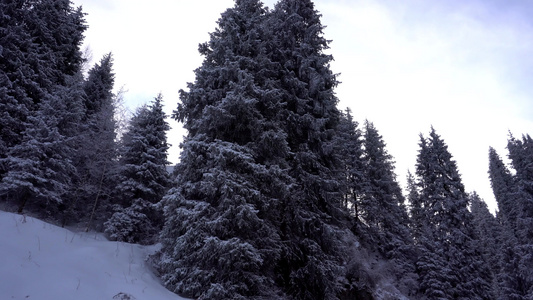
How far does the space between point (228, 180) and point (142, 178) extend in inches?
511

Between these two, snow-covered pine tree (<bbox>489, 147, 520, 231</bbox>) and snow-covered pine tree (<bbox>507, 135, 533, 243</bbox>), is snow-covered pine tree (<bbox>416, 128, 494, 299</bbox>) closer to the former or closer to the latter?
snow-covered pine tree (<bbox>507, 135, 533, 243</bbox>)

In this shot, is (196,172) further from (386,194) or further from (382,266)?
(386,194)

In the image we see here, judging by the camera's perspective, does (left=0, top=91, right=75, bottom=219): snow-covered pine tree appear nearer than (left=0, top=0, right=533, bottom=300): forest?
No

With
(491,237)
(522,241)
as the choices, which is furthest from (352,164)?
(491,237)

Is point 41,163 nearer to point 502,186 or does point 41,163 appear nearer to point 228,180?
point 228,180

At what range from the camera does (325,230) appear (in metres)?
12.4

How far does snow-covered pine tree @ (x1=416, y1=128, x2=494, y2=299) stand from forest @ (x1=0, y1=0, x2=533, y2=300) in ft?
0.45

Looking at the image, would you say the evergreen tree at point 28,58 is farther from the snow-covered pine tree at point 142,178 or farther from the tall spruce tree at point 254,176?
the tall spruce tree at point 254,176

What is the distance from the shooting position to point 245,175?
9.78 metres

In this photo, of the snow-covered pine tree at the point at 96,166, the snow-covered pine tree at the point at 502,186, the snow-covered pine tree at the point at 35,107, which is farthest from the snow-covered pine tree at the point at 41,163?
the snow-covered pine tree at the point at 502,186

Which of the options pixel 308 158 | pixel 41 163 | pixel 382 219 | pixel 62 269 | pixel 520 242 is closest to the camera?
pixel 62 269

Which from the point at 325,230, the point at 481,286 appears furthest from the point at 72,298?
the point at 481,286

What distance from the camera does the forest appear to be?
936 centimetres

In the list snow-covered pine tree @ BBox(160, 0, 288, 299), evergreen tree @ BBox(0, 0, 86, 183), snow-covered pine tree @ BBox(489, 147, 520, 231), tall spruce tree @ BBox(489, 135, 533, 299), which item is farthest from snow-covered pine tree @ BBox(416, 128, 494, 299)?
evergreen tree @ BBox(0, 0, 86, 183)
